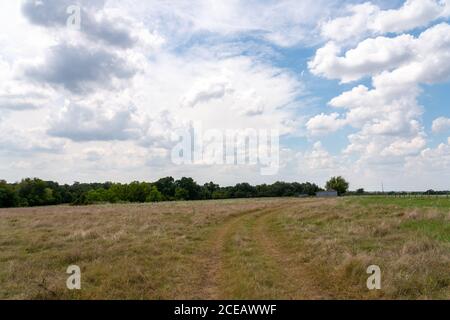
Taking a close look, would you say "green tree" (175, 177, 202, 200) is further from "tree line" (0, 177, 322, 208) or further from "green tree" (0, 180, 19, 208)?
"green tree" (0, 180, 19, 208)

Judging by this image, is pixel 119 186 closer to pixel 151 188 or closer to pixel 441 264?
pixel 151 188

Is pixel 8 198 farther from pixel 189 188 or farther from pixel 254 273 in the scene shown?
pixel 254 273

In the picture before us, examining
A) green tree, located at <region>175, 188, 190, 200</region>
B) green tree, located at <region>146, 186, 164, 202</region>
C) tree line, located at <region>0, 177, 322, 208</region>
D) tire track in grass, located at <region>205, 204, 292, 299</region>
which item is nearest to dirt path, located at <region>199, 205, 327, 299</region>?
tire track in grass, located at <region>205, 204, 292, 299</region>

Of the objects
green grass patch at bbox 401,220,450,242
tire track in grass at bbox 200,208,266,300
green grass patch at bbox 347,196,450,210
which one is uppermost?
green grass patch at bbox 347,196,450,210

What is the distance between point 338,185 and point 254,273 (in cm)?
14020

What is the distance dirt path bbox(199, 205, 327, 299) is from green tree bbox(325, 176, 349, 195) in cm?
13352

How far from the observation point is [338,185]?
477 feet

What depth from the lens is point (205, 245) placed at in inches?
678

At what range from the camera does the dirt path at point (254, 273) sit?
31.4 ft

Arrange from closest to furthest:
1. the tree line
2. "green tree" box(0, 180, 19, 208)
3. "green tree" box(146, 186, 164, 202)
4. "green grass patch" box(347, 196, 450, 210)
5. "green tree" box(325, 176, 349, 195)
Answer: "green grass patch" box(347, 196, 450, 210), "green tree" box(0, 180, 19, 208), the tree line, "green tree" box(146, 186, 164, 202), "green tree" box(325, 176, 349, 195)

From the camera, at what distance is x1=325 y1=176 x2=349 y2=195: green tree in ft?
476

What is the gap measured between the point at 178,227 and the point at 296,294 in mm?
14033

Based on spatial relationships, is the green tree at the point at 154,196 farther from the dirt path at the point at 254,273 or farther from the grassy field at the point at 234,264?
the dirt path at the point at 254,273
